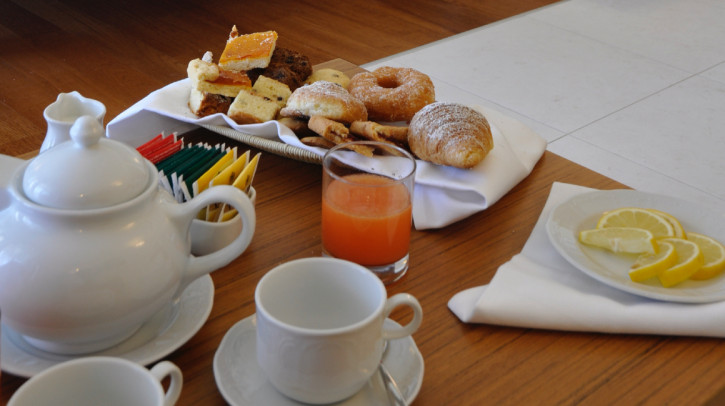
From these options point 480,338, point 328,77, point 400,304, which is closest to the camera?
point 400,304

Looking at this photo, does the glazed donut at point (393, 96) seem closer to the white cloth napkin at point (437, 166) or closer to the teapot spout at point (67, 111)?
the white cloth napkin at point (437, 166)

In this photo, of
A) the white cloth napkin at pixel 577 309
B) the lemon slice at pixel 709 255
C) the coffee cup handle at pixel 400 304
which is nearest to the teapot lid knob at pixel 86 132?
the coffee cup handle at pixel 400 304

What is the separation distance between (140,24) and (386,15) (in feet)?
3.55

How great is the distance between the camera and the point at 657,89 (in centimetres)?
277

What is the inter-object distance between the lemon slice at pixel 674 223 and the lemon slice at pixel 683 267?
4 cm

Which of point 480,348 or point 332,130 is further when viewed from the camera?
point 332,130

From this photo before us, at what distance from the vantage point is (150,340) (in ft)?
2.26

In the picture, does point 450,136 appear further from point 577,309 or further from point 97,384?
point 97,384

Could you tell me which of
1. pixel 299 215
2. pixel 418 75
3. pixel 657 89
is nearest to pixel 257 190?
pixel 299 215

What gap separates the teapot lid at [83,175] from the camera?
61 cm

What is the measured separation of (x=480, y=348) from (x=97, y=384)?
0.38 m

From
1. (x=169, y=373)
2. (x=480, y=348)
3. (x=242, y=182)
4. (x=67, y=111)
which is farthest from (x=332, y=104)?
(x=169, y=373)

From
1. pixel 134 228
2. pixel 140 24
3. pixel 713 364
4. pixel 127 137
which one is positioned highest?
pixel 134 228

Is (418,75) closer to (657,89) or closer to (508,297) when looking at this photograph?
(508,297)
